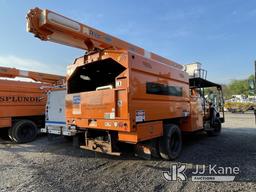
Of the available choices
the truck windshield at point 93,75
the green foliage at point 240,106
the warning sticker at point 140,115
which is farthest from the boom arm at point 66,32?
the green foliage at point 240,106

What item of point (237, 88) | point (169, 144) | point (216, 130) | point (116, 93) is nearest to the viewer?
point (116, 93)

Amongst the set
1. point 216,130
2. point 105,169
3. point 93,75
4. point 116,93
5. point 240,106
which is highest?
point 93,75

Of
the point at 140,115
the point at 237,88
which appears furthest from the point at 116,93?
the point at 237,88

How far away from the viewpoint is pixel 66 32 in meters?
4.14

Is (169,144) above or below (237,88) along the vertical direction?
below

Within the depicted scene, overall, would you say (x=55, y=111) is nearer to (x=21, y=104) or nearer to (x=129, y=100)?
(x=21, y=104)

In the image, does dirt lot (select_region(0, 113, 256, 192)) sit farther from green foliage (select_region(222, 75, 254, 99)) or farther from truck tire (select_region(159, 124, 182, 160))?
green foliage (select_region(222, 75, 254, 99))

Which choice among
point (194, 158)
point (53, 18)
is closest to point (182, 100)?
point (194, 158)

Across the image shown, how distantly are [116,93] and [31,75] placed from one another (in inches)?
288

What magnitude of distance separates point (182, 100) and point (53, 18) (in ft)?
14.3

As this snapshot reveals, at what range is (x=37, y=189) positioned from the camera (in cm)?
380

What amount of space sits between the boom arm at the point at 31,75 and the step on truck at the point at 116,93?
4796mm

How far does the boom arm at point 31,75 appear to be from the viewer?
897 centimetres

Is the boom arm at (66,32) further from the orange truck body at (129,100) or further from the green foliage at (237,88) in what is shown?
the green foliage at (237,88)
